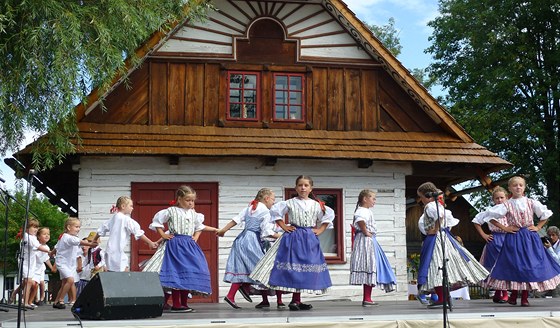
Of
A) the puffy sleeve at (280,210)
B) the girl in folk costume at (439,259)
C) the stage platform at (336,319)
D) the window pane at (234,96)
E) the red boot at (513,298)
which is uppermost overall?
the window pane at (234,96)

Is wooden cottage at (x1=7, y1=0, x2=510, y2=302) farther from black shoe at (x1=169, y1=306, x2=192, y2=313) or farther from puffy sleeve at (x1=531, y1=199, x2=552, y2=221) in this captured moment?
puffy sleeve at (x1=531, y1=199, x2=552, y2=221)

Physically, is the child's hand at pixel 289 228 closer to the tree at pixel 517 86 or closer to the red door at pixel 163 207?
the red door at pixel 163 207

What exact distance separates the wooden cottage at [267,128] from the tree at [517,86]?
512 inches

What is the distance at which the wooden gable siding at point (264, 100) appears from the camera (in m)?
16.4

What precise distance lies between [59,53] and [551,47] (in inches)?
897

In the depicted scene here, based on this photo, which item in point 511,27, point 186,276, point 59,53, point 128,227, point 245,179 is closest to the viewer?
point 186,276

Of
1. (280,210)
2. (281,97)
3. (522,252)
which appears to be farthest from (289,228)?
(281,97)

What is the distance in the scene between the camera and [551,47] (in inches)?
1242

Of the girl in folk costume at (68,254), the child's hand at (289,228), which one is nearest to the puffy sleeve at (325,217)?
the child's hand at (289,228)

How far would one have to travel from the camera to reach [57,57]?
1343cm

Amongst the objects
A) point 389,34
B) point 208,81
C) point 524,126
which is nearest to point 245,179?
point 208,81

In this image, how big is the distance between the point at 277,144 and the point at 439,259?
19.0 ft

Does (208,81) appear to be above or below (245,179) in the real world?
above

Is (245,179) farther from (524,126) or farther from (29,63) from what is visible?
(524,126)
